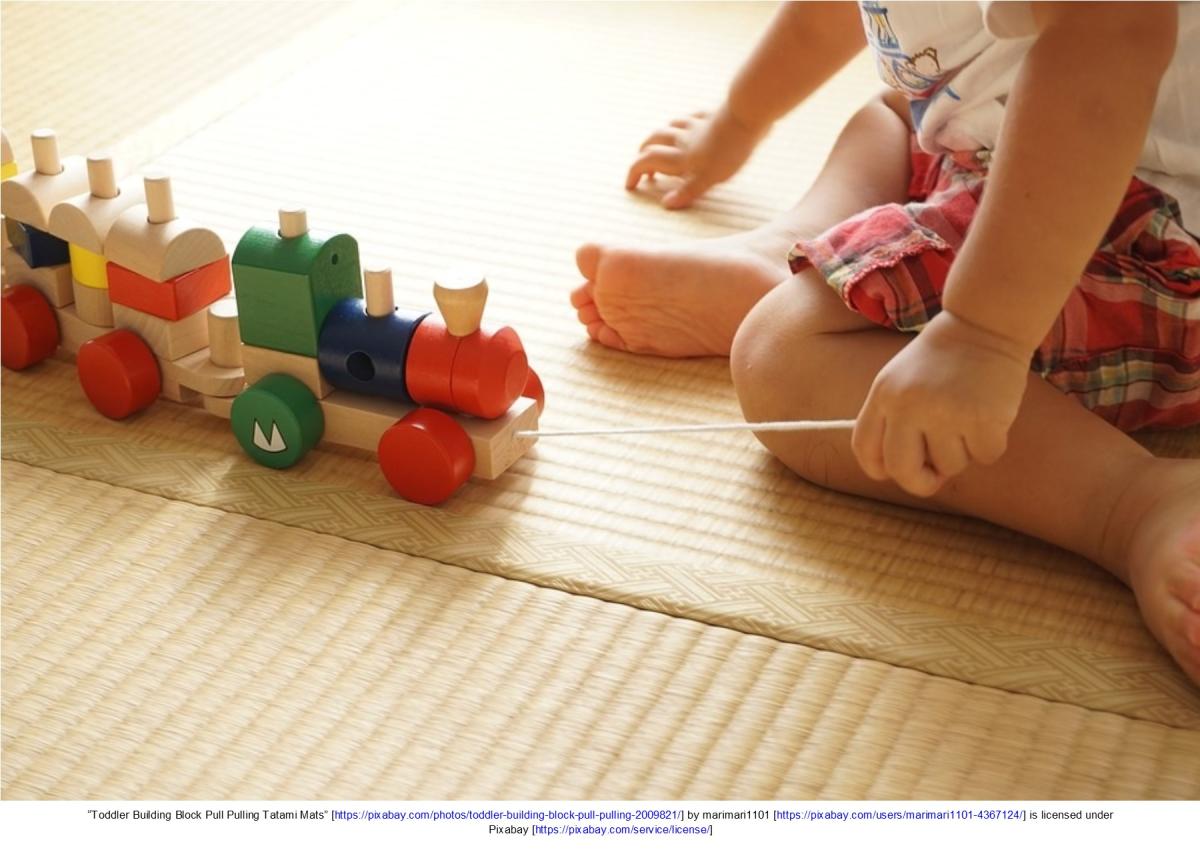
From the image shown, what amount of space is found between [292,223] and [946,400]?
0.40 m

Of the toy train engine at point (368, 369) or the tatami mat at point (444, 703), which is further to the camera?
the toy train engine at point (368, 369)

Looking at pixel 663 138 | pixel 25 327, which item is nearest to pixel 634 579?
pixel 25 327

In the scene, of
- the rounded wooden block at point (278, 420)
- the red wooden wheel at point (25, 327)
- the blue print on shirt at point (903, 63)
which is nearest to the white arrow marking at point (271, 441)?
the rounded wooden block at point (278, 420)

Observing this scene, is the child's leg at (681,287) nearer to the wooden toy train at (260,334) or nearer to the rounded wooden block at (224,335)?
the wooden toy train at (260,334)

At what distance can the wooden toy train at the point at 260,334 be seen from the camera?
0.85 m

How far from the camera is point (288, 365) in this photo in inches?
34.8

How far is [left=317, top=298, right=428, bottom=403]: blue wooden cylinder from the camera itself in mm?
855

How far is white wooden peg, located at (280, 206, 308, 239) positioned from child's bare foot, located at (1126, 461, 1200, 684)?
0.51 meters

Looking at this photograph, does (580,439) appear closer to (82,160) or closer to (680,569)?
(680,569)

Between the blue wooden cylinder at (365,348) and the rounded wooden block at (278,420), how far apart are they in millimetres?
24

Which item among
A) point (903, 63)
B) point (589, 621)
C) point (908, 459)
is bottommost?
point (589, 621)

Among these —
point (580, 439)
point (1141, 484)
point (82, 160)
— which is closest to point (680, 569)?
point (580, 439)

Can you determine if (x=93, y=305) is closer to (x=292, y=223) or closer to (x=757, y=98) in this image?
(x=292, y=223)

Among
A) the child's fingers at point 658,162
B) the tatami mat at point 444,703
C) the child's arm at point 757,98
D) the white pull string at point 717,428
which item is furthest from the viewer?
the child's fingers at point 658,162
